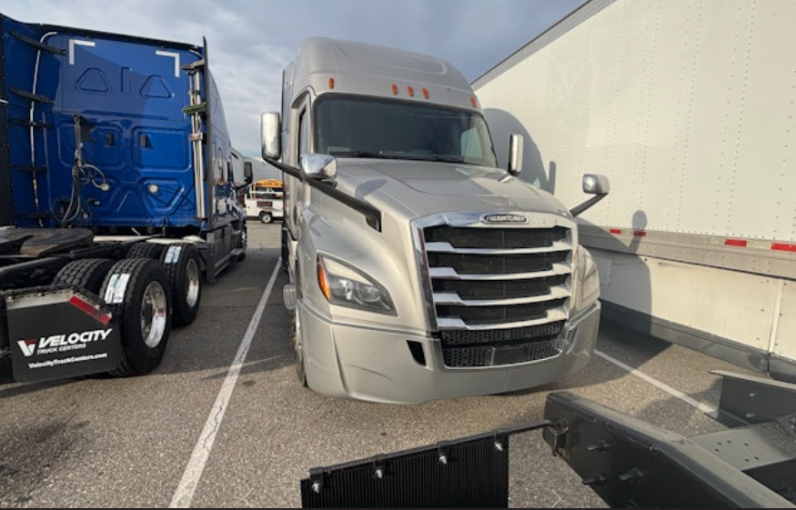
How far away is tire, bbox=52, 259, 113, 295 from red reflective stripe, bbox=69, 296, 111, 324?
0.26 metres

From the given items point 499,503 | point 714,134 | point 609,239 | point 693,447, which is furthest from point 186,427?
point 714,134

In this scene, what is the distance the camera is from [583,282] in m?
2.99

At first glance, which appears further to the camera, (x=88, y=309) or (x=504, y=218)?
(x=88, y=309)

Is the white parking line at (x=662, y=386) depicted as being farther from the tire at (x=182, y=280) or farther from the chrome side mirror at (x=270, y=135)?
the tire at (x=182, y=280)

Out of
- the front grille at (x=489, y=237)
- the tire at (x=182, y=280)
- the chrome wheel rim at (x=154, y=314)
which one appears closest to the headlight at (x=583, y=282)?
the front grille at (x=489, y=237)

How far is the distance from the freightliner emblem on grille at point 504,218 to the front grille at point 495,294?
0.06m

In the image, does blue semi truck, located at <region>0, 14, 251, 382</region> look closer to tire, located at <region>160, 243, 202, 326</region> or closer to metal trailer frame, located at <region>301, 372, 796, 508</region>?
tire, located at <region>160, 243, 202, 326</region>

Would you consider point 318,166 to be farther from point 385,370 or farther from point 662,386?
point 662,386

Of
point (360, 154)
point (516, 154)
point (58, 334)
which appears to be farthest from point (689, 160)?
point (58, 334)

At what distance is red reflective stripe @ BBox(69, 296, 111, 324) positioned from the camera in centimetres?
298

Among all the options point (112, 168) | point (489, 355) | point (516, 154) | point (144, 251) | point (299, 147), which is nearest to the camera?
point (489, 355)

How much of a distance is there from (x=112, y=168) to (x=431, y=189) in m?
5.04

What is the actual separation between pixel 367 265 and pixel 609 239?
3.38 meters

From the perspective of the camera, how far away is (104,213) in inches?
221
